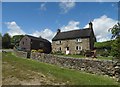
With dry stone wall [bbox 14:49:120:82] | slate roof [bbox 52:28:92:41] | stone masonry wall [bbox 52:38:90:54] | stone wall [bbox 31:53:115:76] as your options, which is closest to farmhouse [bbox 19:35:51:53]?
slate roof [bbox 52:28:92:41]

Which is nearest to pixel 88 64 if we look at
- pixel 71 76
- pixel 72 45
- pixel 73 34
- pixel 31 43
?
pixel 71 76

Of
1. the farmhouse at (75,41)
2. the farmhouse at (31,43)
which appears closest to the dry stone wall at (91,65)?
the farmhouse at (75,41)

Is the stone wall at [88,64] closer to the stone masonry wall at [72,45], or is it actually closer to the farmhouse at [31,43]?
the stone masonry wall at [72,45]

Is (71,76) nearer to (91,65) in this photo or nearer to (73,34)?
(91,65)

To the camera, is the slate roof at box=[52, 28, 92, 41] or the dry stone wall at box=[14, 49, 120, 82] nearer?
the dry stone wall at box=[14, 49, 120, 82]

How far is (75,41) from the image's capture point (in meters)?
64.7

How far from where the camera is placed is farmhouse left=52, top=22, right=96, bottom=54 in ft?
202

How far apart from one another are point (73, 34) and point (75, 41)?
3.89 metres

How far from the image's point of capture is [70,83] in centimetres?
1407

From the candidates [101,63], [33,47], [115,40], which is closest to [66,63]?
[101,63]

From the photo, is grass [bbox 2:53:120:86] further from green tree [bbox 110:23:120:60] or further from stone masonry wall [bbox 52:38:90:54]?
stone masonry wall [bbox 52:38:90:54]

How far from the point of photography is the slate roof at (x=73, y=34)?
208 ft

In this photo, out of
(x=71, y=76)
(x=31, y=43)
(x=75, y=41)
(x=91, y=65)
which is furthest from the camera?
(x=31, y=43)

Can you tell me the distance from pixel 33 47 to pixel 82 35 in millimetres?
20481
